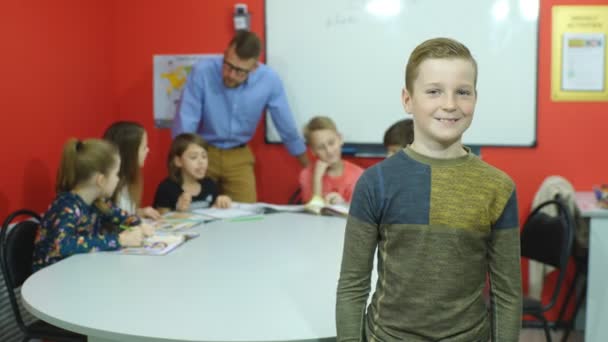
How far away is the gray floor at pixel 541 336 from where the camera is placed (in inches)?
128

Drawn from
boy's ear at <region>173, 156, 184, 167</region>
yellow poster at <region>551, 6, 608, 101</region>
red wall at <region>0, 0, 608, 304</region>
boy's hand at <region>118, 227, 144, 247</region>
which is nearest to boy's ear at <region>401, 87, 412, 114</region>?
boy's hand at <region>118, 227, 144, 247</region>

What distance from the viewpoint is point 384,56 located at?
11.8ft

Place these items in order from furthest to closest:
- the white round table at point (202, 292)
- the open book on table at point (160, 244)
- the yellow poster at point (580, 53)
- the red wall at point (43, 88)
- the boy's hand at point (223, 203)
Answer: the yellow poster at point (580, 53), the boy's hand at point (223, 203), the red wall at point (43, 88), the open book on table at point (160, 244), the white round table at point (202, 292)

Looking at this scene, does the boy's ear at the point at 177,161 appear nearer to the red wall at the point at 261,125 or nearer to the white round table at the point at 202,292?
the red wall at the point at 261,125

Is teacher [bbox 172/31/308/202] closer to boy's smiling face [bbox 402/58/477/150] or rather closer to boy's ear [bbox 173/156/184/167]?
boy's ear [bbox 173/156/184/167]

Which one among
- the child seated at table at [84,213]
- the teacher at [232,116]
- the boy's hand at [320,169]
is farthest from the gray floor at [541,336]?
the child seated at table at [84,213]

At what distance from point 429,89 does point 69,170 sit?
1604 mm

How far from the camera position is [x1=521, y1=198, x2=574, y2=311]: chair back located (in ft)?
8.11

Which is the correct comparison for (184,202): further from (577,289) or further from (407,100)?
(577,289)

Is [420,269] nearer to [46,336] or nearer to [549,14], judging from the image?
[46,336]

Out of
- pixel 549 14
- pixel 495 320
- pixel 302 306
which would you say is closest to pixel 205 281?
pixel 302 306

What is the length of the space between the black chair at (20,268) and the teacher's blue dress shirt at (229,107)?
136 centimetres


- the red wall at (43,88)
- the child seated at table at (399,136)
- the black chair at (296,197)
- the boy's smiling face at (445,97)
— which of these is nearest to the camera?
the boy's smiling face at (445,97)

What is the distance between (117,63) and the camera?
12.9 ft
